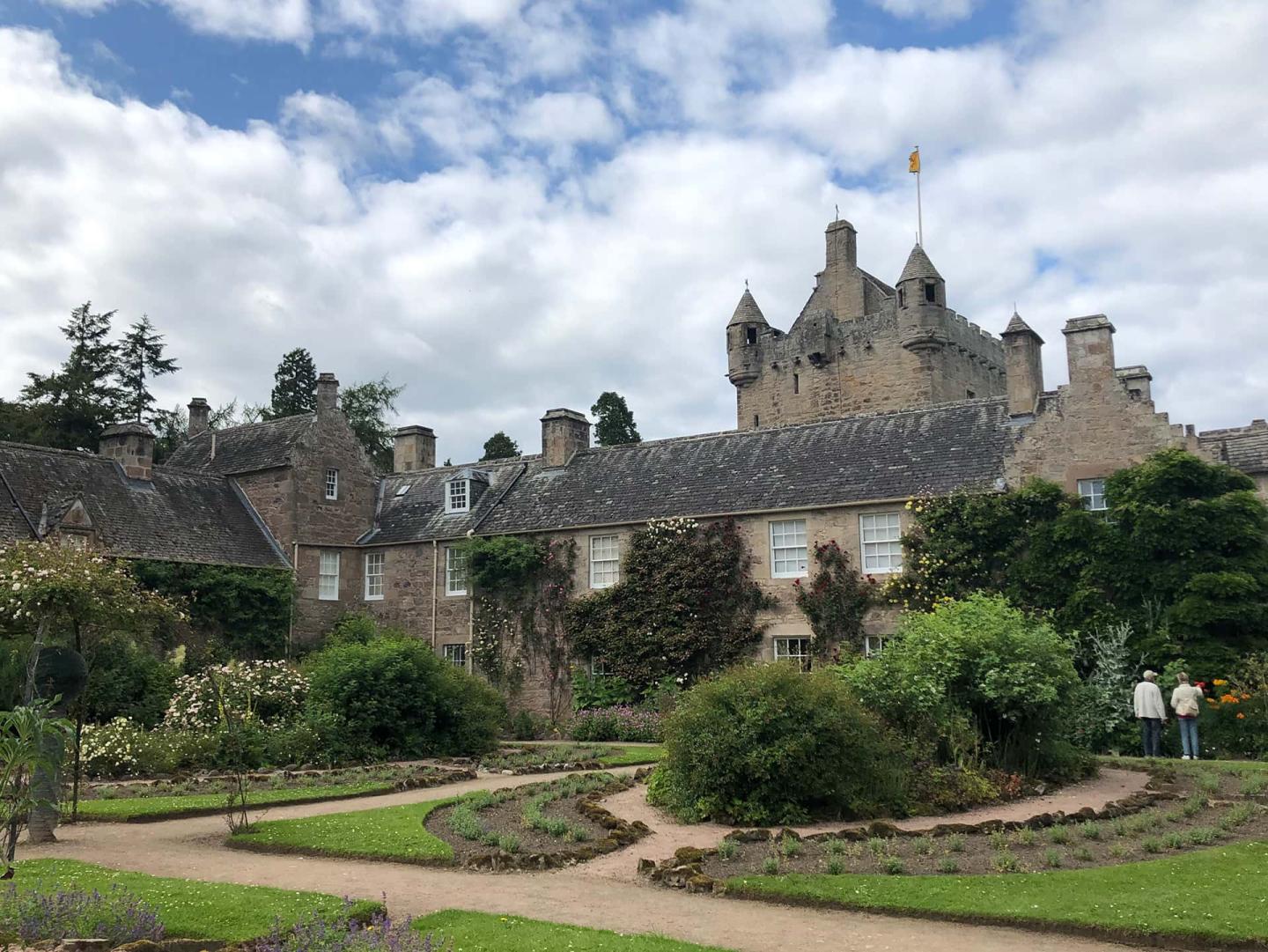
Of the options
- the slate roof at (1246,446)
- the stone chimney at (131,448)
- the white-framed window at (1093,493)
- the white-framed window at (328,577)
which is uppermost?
the stone chimney at (131,448)

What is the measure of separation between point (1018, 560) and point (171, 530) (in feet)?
72.8

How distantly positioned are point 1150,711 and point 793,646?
9.10 m

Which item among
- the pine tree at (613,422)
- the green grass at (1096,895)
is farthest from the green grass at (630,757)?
the pine tree at (613,422)

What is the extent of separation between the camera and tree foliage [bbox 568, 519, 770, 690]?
2827cm

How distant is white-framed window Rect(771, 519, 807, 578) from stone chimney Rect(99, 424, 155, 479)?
1808 centimetres

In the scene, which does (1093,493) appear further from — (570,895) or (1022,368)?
(570,895)

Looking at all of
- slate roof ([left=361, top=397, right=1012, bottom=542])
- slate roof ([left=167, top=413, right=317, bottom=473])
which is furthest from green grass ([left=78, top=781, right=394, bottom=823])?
slate roof ([left=167, top=413, right=317, bottom=473])

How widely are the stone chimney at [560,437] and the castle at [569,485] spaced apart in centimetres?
6

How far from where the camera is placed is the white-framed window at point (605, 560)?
30.6 meters

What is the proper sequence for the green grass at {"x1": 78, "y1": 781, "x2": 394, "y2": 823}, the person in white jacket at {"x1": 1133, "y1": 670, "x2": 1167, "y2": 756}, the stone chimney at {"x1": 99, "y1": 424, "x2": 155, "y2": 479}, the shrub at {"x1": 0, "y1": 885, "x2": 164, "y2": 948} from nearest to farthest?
the shrub at {"x1": 0, "y1": 885, "x2": 164, "y2": 948}, the green grass at {"x1": 78, "y1": 781, "x2": 394, "y2": 823}, the person in white jacket at {"x1": 1133, "y1": 670, "x2": 1167, "y2": 756}, the stone chimney at {"x1": 99, "y1": 424, "x2": 155, "y2": 479}

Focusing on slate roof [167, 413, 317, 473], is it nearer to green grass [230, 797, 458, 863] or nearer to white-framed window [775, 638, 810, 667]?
white-framed window [775, 638, 810, 667]

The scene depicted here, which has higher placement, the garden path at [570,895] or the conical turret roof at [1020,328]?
the conical turret roof at [1020,328]

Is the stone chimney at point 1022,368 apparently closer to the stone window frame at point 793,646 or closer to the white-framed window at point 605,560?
the stone window frame at point 793,646

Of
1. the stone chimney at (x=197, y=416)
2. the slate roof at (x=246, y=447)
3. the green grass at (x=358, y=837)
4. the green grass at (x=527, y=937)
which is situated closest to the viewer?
the green grass at (x=527, y=937)
